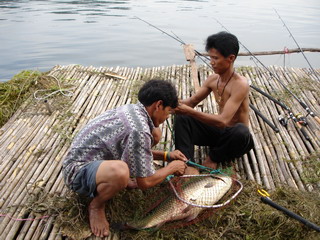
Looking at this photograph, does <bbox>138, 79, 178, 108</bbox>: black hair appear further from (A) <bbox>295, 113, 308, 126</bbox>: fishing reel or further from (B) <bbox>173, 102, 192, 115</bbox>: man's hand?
(A) <bbox>295, 113, 308, 126</bbox>: fishing reel

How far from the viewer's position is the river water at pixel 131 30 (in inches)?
449

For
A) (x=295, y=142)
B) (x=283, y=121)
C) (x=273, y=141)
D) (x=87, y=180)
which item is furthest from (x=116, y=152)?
(x=283, y=121)

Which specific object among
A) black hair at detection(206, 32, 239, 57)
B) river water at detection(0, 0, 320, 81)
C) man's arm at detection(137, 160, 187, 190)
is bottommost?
river water at detection(0, 0, 320, 81)

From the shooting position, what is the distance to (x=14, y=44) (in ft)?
43.8

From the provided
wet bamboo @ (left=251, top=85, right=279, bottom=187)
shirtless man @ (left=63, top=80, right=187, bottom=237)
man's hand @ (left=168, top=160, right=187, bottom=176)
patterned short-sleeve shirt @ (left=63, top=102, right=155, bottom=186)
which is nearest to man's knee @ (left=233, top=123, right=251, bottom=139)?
wet bamboo @ (left=251, top=85, right=279, bottom=187)

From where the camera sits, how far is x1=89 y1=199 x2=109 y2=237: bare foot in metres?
2.52

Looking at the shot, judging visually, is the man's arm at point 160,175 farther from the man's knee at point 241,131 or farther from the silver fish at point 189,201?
the man's knee at point 241,131

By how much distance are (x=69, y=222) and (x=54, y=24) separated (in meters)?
16.2

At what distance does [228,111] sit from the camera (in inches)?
126

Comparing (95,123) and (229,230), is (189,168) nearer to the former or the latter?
(229,230)

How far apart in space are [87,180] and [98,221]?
396 mm

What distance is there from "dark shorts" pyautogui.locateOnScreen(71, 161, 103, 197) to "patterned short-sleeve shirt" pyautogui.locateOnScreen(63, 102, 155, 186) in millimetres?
52

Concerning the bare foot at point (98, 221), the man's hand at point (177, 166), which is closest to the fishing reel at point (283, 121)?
the man's hand at point (177, 166)

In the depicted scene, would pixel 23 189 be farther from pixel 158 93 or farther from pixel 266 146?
pixel 266 146
